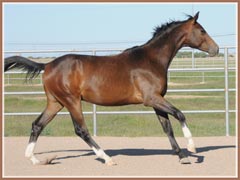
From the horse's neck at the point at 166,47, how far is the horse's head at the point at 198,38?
0.12m

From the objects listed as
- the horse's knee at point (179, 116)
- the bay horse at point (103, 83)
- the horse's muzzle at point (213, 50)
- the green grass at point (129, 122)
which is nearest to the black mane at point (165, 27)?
the bay horse at point (103, 83)

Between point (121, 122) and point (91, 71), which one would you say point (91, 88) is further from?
point (121, 122)

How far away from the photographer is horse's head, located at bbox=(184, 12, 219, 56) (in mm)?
7773

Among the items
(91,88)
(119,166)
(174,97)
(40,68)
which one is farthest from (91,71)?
(174,97)

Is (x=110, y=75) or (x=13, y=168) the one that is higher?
(x=110, y=75)

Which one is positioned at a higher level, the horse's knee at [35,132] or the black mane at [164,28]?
the black mane at [164,28]

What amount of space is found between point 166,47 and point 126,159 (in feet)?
5.97

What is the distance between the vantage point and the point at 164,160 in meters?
7.32

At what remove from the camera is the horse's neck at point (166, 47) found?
7.60 meters

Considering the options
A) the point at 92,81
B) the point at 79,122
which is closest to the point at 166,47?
the point at 92,81

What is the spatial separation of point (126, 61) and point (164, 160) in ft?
5.15

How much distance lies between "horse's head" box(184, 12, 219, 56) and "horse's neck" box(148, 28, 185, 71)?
12 cm

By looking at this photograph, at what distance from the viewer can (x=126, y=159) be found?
7.54 m

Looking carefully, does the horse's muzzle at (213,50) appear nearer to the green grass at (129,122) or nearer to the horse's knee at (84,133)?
the horse's knee at (84,133)
